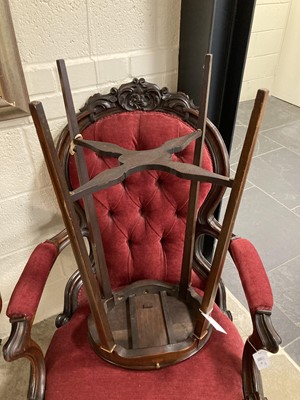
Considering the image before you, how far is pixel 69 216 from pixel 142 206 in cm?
49

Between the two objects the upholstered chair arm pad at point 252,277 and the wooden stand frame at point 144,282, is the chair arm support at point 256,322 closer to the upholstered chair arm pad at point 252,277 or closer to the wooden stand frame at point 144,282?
the upholstered chair arm pad at point 252,277

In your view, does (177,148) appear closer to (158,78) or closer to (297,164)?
(158,78)

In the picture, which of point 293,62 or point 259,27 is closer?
point 259,27

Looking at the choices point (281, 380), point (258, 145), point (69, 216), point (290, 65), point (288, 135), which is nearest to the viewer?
point (69, 216)

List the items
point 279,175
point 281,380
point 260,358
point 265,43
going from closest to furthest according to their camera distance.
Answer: point 260,358, point 281,380, point 279,175, point 265,43

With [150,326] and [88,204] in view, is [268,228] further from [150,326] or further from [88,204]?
[88,204]

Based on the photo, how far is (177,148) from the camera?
786 millimetres

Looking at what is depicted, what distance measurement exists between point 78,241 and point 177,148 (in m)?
0.30

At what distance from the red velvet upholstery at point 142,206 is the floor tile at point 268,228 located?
911 mm

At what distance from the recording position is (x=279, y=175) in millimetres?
2604

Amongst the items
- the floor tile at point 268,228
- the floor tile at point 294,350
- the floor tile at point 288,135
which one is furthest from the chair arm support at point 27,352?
the floor tile at point 288,135

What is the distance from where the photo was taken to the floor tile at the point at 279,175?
95.1 inches

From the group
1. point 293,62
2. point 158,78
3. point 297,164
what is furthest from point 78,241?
point 293,62

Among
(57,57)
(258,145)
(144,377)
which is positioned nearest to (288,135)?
(258,145)
